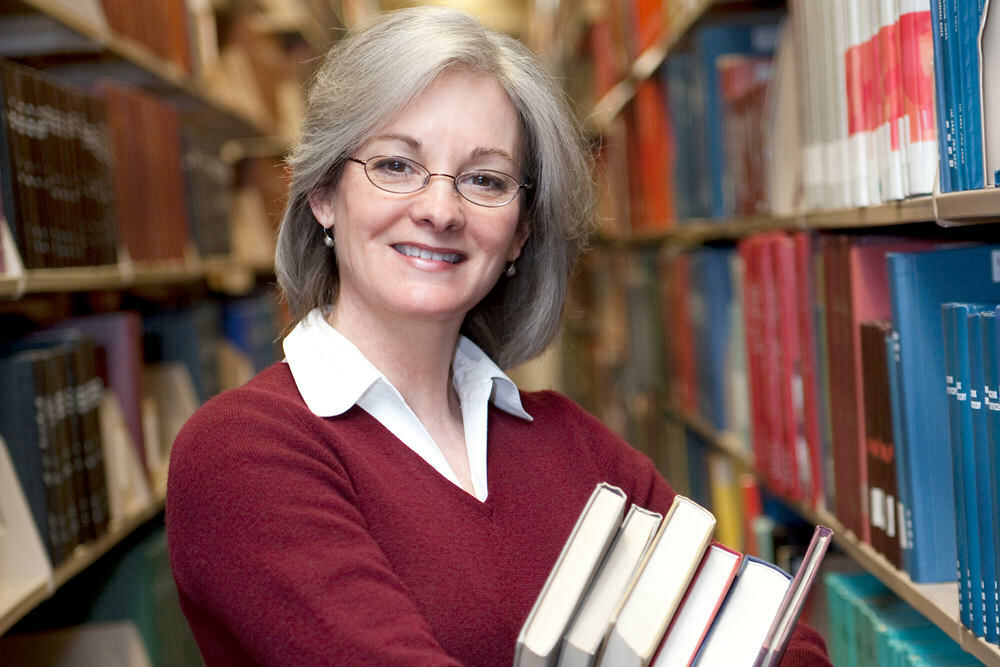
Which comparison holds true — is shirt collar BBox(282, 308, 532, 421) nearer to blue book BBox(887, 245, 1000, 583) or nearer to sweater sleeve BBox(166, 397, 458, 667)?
sweater sleeve BBox(166, 397, 458, 667)

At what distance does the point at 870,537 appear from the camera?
1.52m

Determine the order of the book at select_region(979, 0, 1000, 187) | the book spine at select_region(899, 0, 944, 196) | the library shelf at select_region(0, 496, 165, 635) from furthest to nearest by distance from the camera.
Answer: the library shelf at select_region(0, 496, 165, 635) → the book spine at select_region(899, 0, 944, 196) → the book at select_region(979, 0, 1000, 187)

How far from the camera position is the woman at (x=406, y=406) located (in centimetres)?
105

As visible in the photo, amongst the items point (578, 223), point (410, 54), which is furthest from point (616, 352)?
point (410, 54)

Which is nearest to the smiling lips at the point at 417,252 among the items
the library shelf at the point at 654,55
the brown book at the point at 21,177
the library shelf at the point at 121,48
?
the library shelf at the point at 654,55

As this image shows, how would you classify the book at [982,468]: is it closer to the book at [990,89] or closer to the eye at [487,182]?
the book at [990,89]

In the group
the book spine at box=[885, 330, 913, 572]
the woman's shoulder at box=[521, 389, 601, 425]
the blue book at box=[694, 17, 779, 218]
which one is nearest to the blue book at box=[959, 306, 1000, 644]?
the book spine at box=[885, 330, 913, 572]

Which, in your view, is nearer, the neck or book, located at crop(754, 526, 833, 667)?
book, located at crop(754, 526, 833, 667)

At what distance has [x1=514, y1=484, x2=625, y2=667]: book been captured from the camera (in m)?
0.96

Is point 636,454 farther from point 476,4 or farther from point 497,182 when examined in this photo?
point 476,4

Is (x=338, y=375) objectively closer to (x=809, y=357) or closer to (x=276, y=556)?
(x=276, y=556)

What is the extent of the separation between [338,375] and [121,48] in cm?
135

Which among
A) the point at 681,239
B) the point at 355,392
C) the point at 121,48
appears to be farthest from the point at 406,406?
the point at 681,239

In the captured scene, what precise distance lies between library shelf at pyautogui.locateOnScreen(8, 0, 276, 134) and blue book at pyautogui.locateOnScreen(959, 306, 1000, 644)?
4.92ft
